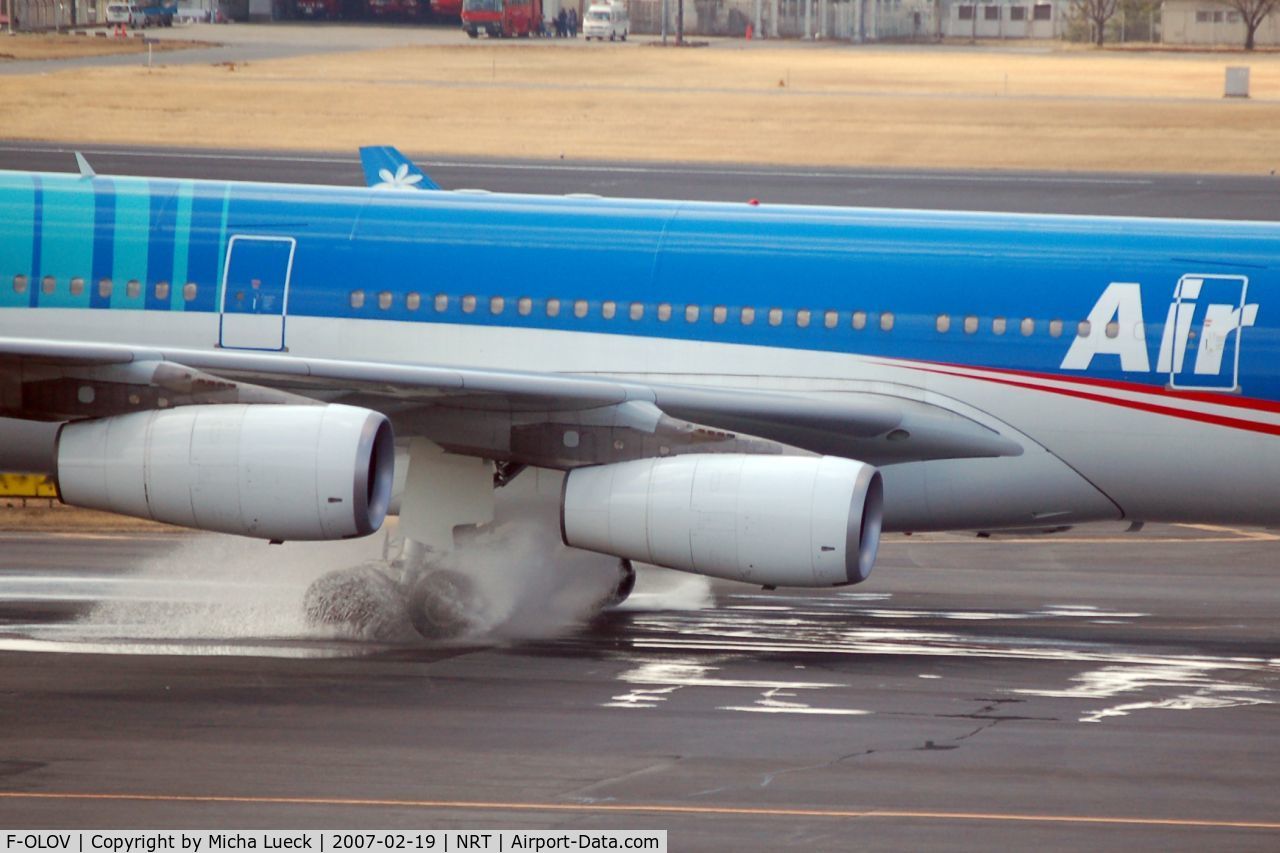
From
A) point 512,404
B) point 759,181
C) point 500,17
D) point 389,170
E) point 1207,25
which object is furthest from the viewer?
point 1207,25

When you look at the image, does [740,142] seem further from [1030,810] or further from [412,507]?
[1030,810]

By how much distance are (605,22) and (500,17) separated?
900 centimetres

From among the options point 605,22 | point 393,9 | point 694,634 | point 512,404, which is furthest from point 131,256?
point 605,22

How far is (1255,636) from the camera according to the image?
20.9 m

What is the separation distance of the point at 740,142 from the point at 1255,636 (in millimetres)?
47839

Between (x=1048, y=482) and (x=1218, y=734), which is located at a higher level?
(x=1048, y=482)

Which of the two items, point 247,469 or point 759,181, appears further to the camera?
point 759,181

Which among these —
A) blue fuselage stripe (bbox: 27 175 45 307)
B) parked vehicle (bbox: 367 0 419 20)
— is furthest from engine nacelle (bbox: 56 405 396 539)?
Result: parked vehicle (bbox: 367 0 419 20)

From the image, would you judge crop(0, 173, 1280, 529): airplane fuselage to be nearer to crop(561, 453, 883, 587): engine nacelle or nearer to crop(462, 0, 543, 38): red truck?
crop(561, 453, 883, 587): engine nacelle

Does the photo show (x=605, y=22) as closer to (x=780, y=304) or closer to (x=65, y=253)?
(x=65, y=253)

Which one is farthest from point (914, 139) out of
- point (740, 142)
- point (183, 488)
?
point (183, 488)

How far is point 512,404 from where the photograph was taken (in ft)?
62.1

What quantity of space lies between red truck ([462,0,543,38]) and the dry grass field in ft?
52.0

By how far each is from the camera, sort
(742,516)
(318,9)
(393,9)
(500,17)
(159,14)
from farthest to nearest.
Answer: (500,17) < (393,9) < (318,9) < (159,14) < (742,516)
